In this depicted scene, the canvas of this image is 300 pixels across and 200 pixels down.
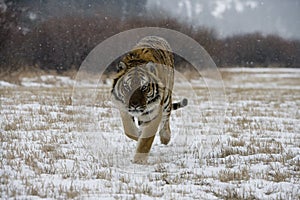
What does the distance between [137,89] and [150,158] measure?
3.43 feet

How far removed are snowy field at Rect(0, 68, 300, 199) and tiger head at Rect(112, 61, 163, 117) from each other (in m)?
0.72

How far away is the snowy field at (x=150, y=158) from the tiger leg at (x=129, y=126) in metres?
0.29

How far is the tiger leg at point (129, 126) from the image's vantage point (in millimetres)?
6031

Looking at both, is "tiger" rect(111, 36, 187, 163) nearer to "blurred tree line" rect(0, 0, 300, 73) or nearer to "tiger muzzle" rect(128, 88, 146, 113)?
"tiger muzzle" rect(128, 88, 146, 113)

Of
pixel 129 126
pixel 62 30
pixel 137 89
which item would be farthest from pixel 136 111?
pixel 62 30

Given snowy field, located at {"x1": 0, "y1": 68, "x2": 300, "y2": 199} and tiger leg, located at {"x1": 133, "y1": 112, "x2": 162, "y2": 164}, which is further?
tiger leg, located at {"x1": 133, "y1": 112, "x2": 162, "y2": 164}

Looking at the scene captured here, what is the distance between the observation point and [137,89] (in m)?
5.70

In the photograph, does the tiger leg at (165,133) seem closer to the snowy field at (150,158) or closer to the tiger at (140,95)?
the snowy field at (150,158)

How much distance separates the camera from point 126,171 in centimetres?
530

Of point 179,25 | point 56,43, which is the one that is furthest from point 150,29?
point 56,43

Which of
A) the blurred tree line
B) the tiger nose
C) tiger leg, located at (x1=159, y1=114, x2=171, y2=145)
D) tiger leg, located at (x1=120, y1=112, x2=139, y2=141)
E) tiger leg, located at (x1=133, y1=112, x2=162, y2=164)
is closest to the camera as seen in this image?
the tiger nose

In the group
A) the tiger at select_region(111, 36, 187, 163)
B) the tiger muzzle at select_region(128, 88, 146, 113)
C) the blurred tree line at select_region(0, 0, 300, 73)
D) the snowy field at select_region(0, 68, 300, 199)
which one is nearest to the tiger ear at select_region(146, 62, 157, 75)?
the tiger at select_region(111, 36, 187, 163)

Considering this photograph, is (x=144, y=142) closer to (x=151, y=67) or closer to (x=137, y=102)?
(x=137, y=102)

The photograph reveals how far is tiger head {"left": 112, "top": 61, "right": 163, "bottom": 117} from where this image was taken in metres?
5.64
